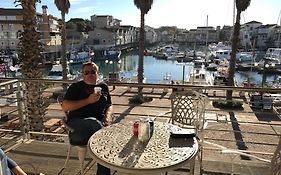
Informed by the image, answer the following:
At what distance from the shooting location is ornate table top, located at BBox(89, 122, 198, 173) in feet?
6.03

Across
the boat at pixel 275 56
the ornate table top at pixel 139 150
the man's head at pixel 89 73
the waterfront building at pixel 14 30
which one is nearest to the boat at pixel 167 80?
the boat at pixel 275 56

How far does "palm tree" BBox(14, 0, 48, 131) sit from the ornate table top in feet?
18.1

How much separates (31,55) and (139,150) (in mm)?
6400

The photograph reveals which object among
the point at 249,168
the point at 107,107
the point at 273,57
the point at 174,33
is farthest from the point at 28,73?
the point at 174,33

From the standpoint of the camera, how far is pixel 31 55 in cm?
750

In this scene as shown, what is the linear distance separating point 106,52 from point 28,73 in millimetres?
54224

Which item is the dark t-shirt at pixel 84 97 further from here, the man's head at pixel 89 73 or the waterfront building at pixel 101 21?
the waterfront building at pixel 101 21

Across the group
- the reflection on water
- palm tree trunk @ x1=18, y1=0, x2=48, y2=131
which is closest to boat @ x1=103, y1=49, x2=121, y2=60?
the reflection on water

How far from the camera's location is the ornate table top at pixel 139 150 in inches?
72.3

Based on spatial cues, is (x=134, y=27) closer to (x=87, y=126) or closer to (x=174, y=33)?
(x=174, y=33)

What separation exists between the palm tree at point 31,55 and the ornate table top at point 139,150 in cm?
550

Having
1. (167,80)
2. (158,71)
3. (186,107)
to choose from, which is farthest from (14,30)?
(186,107)

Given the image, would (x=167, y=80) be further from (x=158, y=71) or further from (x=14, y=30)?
(x=14, y=30)

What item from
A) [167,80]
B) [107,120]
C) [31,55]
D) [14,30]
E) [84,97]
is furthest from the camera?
[14,30]
